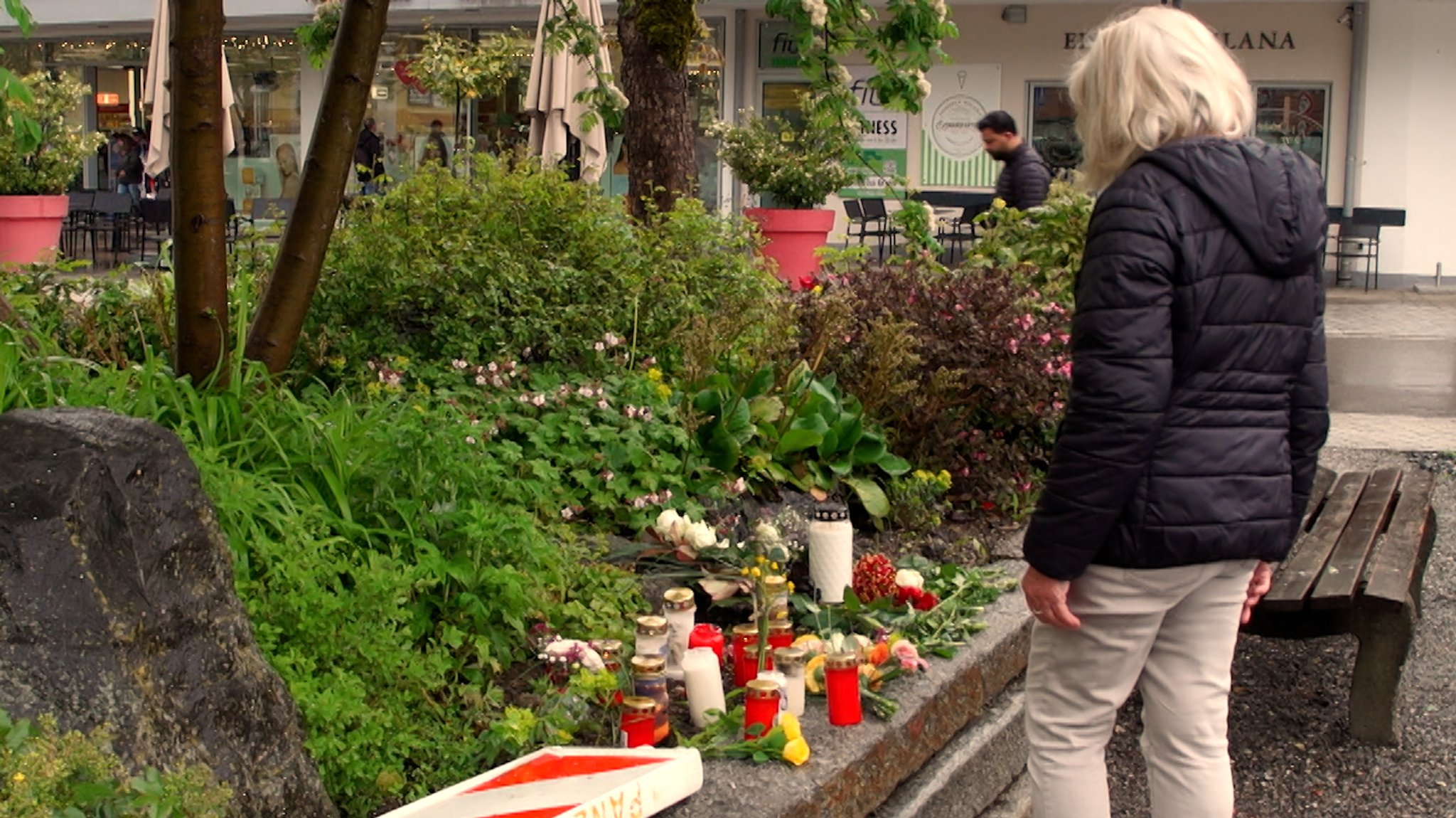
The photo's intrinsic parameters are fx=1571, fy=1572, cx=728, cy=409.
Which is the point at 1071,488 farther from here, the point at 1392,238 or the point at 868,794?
the point at 1392,238

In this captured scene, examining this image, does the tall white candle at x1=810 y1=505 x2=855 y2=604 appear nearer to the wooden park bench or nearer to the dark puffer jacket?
the wooden park bench

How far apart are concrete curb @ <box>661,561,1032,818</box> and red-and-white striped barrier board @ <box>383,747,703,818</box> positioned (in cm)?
9

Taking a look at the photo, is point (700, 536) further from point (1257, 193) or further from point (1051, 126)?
point (1051, 126)

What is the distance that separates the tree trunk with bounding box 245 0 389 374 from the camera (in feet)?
14.5

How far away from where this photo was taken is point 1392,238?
72.0 ft

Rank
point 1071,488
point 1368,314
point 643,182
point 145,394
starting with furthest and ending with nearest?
point 1368,314, point 643,182, point 145,394, point 1071,488

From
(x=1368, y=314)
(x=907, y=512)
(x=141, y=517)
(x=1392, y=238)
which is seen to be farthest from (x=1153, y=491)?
(x=1392, y=238)

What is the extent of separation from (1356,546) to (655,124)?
4.57 m

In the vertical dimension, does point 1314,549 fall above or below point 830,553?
below

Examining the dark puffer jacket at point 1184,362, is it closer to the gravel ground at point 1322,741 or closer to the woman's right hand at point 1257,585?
the woman's right hand at point 1257,585

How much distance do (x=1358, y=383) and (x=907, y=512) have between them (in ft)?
27.3

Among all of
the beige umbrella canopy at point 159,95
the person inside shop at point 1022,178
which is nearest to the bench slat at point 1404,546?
the person inside shop at point 1022,178

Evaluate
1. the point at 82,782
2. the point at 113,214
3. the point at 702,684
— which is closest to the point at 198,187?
the point at 702,684

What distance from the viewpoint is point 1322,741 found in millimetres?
4848
